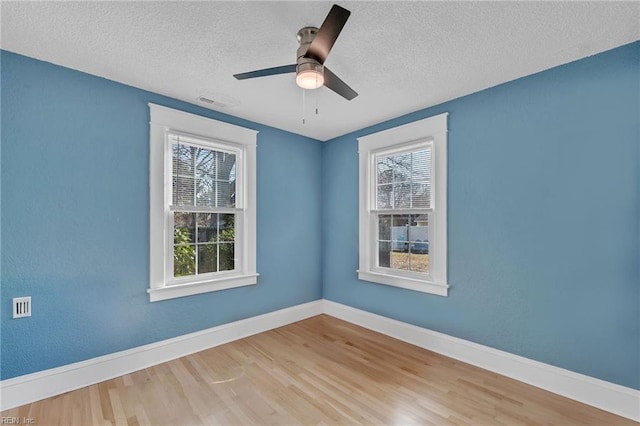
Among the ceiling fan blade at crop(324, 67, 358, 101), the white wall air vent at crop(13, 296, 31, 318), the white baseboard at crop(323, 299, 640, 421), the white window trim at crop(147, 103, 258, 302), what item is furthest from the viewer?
the white window trim at crop(147, 103, 258, 302)

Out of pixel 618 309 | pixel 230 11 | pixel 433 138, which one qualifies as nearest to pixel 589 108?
pixel 433 138

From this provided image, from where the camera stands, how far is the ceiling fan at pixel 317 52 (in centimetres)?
146

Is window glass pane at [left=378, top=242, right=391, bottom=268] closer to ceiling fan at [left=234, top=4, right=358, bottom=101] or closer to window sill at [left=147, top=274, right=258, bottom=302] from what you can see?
window sill at [left=147, top=274, right=258, bottom=302]

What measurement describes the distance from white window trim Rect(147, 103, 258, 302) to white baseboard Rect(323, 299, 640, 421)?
194 centimetres

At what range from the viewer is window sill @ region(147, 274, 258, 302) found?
2741 mm

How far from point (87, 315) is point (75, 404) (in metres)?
0.64

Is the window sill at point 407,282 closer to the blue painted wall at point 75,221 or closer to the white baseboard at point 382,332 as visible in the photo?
the white baseboard at point 382,332

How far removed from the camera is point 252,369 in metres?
2.60

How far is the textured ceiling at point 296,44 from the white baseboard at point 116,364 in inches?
96.0

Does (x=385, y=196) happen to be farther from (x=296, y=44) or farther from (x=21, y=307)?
(x=21, y=307)

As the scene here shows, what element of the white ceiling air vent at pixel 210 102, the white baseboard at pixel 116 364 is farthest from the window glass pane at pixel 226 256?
the white ceiling air vent at pixel 210 102

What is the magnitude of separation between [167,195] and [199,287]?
1011 mm

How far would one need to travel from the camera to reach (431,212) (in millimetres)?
3098

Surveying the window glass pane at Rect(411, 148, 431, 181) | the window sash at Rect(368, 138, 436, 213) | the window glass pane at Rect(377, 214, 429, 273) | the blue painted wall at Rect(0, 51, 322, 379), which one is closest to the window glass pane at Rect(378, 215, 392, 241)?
the window glass pane at Rect(377, 214, 429, 273)
